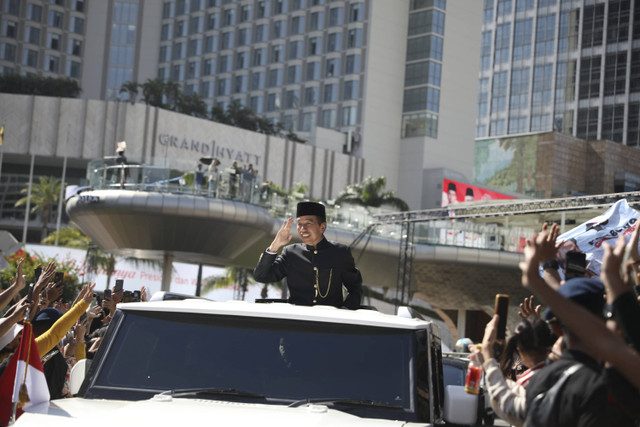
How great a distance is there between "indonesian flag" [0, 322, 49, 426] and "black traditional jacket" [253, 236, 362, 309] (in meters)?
1.87

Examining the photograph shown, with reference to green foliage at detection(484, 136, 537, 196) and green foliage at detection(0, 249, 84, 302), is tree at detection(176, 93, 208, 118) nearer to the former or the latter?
green foliage at detection(484, 136, 537, 196)

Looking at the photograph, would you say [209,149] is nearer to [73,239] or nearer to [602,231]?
[73,239]

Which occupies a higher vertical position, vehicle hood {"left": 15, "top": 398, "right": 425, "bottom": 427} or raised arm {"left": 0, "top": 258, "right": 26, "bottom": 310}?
raised arm {"left": 0, "top": 258, "right": 26, "bottom": 310}

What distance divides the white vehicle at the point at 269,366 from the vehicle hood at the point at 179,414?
1cm

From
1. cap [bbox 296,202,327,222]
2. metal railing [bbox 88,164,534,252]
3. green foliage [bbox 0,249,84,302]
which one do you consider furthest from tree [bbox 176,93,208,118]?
cap [bbox 296,202,327,222]

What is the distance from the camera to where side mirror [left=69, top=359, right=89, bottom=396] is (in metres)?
4.97

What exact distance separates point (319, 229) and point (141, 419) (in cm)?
290

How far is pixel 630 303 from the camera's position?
3453 millimetres

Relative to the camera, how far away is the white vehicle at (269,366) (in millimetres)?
4703

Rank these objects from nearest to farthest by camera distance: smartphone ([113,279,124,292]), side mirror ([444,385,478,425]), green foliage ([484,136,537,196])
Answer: side mirror ([444,385,478,425])
smartphone ([113,279,124,292])
green foliage ([484,136,537,196])

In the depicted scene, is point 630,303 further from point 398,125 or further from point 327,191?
point 398,125

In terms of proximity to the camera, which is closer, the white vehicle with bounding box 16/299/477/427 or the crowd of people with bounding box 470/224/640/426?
the crowd of people with bounding box 470/224/640/426

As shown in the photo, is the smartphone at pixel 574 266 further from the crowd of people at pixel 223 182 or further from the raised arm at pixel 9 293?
Result: the crowd of people at pixel 223 182

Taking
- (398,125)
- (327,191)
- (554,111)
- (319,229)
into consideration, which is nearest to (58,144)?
(327,191)
